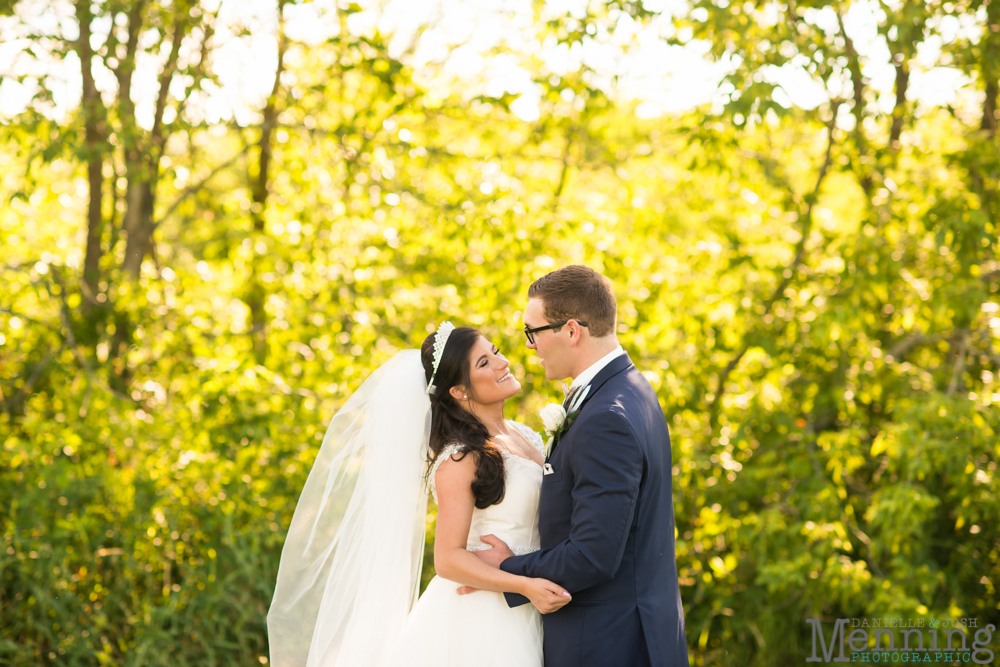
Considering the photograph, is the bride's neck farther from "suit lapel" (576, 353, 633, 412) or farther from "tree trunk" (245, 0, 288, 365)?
"tree trunk" (245, 0, 288, 365)

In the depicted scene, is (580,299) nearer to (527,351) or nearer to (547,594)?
(547,594)

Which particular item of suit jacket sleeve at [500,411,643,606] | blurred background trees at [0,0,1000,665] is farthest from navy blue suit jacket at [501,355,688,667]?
blurred background trees at [0,0,1000,665]

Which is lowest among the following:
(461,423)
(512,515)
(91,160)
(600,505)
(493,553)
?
(493,553)

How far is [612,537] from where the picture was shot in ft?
7.64

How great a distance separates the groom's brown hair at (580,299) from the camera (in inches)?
106

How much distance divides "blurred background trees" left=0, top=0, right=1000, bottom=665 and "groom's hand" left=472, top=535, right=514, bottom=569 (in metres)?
2.28

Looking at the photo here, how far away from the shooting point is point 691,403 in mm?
5043

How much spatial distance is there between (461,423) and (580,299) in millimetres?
773

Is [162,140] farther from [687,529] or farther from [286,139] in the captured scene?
[687,529]

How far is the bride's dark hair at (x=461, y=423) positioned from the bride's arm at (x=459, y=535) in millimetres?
40

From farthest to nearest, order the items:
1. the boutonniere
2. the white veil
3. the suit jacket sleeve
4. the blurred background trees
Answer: the blurred background trees
the white veil
the boutonniere
the suit jacket sleeve

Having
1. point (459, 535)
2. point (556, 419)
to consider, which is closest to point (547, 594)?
point (459, 535)

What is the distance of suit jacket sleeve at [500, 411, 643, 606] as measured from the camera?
2324 mm

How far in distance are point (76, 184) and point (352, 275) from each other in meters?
5.02
